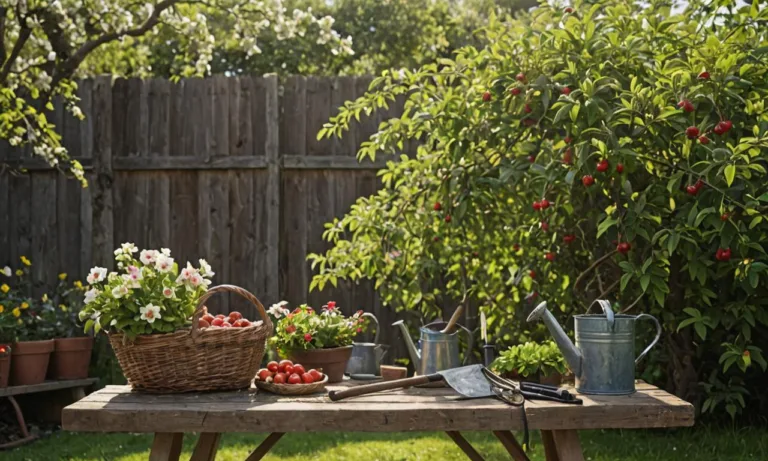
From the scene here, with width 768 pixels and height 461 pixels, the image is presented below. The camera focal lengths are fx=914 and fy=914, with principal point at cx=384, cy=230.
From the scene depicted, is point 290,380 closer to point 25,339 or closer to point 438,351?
point 438,351

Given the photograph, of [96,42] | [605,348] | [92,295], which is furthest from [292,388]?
[96,42]

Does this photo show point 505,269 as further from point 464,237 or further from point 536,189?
point 536,189

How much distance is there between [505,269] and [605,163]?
4.73 ft

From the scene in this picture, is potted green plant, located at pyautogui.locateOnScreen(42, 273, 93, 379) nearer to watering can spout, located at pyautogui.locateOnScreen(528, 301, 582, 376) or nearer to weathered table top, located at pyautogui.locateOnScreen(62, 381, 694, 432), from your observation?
weathered table top, located at pyautogui.locateOnScreen(62, 381, 694, 432)

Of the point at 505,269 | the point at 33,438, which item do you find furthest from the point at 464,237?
the point at 33,438

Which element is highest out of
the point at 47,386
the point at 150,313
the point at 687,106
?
the point at 687,106

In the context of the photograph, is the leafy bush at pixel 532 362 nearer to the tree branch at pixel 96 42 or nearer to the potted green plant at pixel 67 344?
the potted green plant at pixel 67 344

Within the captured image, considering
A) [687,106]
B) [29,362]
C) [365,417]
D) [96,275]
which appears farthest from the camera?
[29,362]

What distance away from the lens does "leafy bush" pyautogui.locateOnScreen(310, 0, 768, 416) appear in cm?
322

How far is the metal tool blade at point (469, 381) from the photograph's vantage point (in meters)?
2.45

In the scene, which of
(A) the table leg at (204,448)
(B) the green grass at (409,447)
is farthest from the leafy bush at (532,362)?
(B) the green grass at (409,447)

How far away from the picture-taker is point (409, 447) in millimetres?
4258

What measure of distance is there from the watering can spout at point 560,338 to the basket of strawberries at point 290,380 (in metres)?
0.62

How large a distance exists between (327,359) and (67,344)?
8.52 ft
